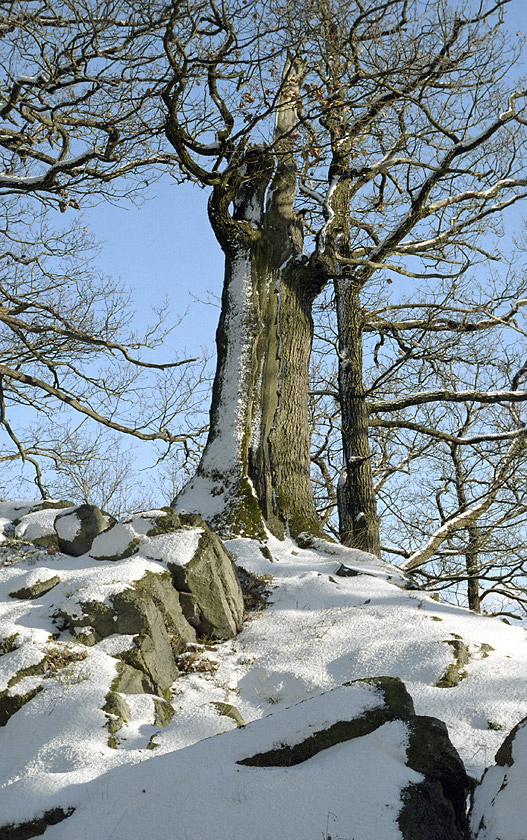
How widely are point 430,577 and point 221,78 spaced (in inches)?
261

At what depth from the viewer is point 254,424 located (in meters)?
7.38

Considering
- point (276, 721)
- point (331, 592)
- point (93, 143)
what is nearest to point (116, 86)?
point (93, 143)

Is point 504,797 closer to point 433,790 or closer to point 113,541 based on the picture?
point 433,790

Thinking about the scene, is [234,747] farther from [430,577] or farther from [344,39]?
[344,39]

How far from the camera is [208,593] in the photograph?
5.20 m

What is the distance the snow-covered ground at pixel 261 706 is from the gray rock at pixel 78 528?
0.17m

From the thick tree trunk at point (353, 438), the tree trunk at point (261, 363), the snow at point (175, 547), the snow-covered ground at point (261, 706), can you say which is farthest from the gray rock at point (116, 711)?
the thick tree trunk at point (353, 438)

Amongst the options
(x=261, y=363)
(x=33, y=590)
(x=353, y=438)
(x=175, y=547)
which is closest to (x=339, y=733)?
(x=175, y=547)

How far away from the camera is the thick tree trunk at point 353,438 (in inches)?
330

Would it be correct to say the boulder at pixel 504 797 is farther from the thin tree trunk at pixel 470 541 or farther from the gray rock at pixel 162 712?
the thin tree trunk at pixel 470 541

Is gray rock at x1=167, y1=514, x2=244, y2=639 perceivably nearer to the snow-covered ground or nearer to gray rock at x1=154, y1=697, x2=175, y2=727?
the snow-covered ground

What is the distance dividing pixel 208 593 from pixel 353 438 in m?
4.21

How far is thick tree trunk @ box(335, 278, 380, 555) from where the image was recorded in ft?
27.5

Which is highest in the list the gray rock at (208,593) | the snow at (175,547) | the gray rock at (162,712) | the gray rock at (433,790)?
the snow at (175,547)
